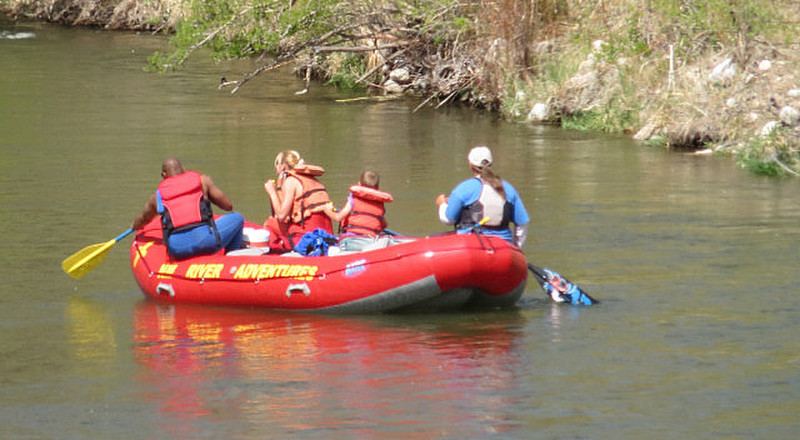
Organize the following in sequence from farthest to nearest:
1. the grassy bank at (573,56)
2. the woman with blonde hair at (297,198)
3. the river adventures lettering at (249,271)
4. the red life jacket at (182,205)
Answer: the grassy bank at (573,56)
the woman with blonde hair at (297,198)
the red life jacket at (182,205)
the river adventures lettering at (249,271)

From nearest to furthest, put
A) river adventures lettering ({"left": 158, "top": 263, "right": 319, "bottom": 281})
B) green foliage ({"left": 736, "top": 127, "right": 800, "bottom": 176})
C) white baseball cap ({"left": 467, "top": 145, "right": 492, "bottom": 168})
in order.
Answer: white baseball cap ({"left": 467, "top": 145, "right": 492, "bottom": 168}) < river adventures lettering ({"left": 158, "top": 263, "right": 319, "bottom": 281}) < green foliage ({"left": 736, "top": 127, "right": 800, "bottom": 176})

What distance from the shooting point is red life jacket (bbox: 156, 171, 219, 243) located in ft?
36.7

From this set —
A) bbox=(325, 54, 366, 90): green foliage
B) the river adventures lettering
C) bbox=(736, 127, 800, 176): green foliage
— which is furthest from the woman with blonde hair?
bbox=(325, 54, 366, 90): green foliage

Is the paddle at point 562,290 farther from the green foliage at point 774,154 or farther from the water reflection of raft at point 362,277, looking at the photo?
the green foliage at point 774,154

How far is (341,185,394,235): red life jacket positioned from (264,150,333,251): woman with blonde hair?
0.49 m

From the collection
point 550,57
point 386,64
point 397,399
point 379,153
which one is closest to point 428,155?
point 379,153

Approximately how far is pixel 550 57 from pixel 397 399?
13.5m

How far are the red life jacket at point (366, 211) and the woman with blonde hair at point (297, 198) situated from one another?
0.49 meters

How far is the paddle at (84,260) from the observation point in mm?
11828

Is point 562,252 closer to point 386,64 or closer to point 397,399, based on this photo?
point 397,399

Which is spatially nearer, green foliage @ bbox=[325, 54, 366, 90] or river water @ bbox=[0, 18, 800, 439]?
river water @ bbox=[0, 18, 800, 439]

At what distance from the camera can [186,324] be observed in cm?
1069

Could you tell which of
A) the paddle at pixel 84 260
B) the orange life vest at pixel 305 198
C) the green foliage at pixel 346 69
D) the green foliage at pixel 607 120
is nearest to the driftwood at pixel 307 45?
the green foliage at pixel 346 69

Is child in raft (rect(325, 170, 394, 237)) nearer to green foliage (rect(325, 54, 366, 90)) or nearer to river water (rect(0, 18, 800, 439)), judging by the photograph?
river water (rect(0, 18, 800, 439))
